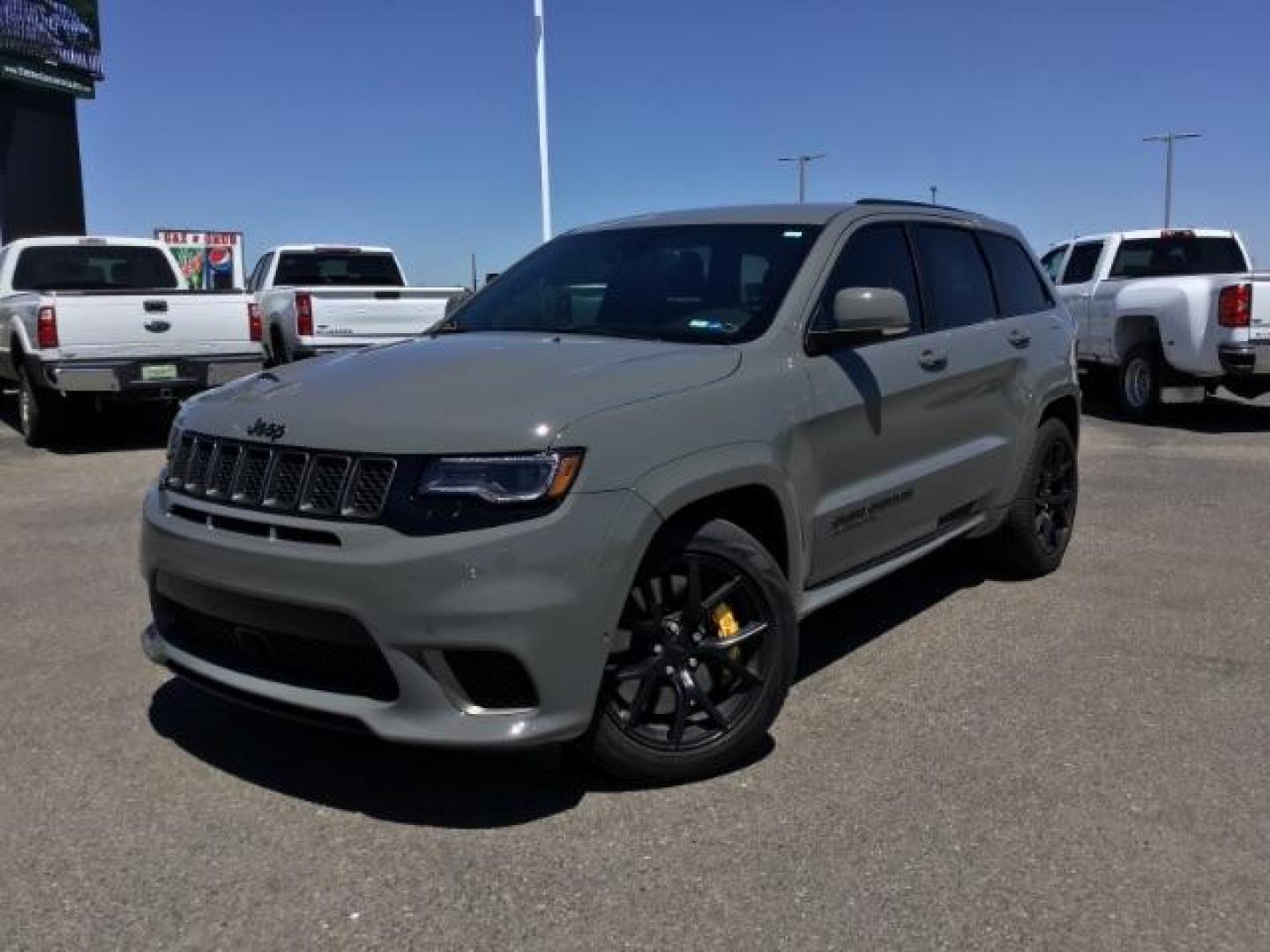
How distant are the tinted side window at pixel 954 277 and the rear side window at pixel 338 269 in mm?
11140

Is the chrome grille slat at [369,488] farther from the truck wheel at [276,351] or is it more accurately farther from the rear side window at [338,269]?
the rear side window at [338,269]

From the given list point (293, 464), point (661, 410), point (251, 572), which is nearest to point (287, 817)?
point (251, 572)

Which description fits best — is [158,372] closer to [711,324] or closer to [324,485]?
[711,324]

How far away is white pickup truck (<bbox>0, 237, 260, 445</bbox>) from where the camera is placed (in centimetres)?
1023

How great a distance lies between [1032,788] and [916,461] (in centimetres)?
151

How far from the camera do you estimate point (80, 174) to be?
78.8ft

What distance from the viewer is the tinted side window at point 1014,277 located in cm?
570

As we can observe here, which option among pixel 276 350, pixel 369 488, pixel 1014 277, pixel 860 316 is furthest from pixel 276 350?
pixel 369 488

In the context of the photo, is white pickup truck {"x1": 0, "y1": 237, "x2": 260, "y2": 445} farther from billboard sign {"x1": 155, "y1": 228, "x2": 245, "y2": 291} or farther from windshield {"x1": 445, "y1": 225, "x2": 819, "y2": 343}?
billboard sign {"x1": 155, "y1": 228, "x2": 245, "y2": 291}

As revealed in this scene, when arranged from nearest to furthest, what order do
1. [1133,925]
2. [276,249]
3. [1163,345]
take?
[1133,925] < [1163,345] < [276,249]

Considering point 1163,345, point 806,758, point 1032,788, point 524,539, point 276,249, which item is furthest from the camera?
point 276,249

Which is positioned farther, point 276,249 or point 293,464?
point 276,249

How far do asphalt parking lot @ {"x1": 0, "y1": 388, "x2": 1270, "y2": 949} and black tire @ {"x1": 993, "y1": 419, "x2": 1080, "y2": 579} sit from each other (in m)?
0.52

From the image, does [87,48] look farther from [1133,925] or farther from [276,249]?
[1133,925]
